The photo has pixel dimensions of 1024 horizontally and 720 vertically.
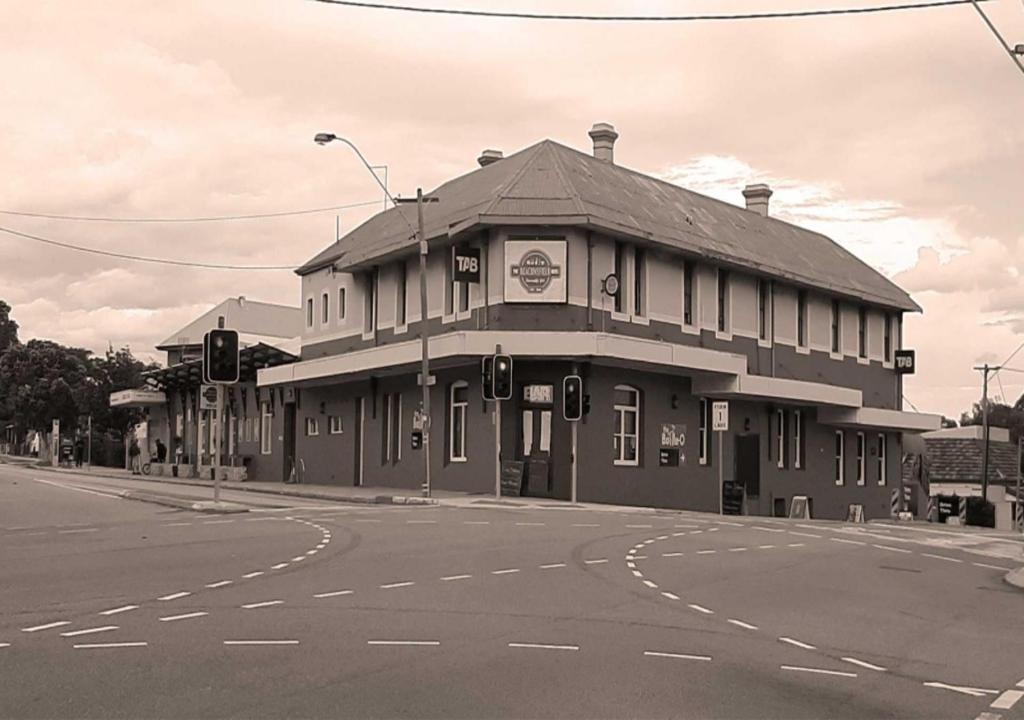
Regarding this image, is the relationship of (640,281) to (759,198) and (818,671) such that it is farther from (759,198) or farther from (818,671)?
(818,671)

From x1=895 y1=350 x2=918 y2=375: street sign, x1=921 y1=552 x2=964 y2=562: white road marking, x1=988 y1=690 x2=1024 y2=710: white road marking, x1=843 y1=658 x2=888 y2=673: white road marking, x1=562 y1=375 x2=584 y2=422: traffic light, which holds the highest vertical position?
x1=895 y1=350 x2=918 y2=375: street sign

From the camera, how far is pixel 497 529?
19.8m

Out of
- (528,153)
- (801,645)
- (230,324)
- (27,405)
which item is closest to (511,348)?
(528,153)

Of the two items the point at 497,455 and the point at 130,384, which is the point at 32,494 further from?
the point at 130,384

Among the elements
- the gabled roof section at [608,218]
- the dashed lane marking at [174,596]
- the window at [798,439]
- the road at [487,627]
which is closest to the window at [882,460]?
the gabled roof section at [608,218]

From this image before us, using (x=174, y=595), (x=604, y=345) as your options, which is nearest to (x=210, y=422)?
(x=604, y=345)

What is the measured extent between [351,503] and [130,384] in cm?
5138

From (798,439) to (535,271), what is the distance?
16.5 metres

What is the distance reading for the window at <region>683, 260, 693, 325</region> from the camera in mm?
37719

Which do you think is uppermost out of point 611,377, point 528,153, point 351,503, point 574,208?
point 528,153

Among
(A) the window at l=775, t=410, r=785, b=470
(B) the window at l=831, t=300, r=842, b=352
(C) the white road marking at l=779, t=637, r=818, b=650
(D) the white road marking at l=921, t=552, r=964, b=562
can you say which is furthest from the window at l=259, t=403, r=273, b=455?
(C) the white road marking at l=779, t=637, r=818, b=650

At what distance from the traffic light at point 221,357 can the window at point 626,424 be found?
13.5 m

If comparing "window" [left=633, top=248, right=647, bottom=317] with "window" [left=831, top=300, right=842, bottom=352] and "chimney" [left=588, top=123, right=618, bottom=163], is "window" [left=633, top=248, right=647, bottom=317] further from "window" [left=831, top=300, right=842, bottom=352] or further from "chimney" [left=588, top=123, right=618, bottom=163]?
"window" [left=831, top=300, right=842, bottom=352]

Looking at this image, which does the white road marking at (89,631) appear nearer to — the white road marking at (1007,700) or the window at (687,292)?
the white road marking at (1007,700)
